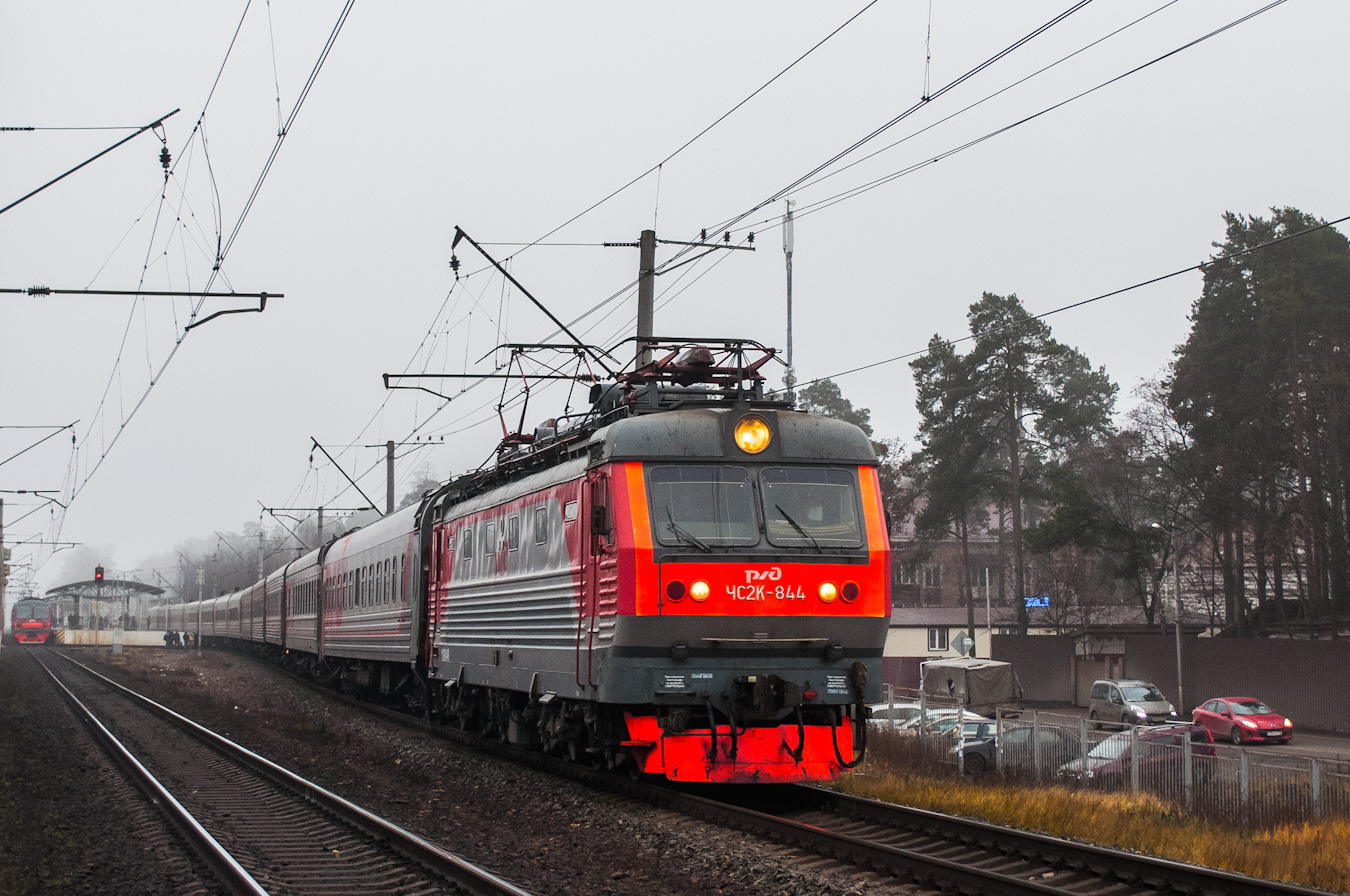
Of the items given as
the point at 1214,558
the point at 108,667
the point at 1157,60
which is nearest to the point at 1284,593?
the point at 1214,558

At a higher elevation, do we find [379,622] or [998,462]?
[998,462]

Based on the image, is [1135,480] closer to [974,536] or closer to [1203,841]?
[974,536]

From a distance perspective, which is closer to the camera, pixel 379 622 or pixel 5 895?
pixel 5 895

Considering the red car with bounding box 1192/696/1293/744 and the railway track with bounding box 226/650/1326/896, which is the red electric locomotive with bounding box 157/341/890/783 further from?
the red car with bounding box 1192/696/1293/744

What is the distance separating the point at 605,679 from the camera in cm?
1242

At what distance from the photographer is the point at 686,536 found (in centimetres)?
1239

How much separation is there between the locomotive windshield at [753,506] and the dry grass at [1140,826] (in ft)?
8.59

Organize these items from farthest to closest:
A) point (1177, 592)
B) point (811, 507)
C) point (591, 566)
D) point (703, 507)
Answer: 1. point (1177, 592)
2. point (591, 566)
3. point (811, 507)
4. point (703, 507)

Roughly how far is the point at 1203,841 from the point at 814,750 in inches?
134

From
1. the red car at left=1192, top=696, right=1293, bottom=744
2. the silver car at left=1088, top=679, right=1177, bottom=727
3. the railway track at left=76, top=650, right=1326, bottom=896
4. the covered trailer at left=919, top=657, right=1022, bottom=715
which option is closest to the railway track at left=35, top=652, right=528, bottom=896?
the railway track at left=76, top=650, right=1326, bottom=896

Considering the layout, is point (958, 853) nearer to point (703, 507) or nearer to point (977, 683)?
point (703, 507)

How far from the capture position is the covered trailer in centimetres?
3844

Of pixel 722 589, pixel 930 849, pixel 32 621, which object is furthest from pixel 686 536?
pixel 32 621

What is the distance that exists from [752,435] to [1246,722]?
27000mm
